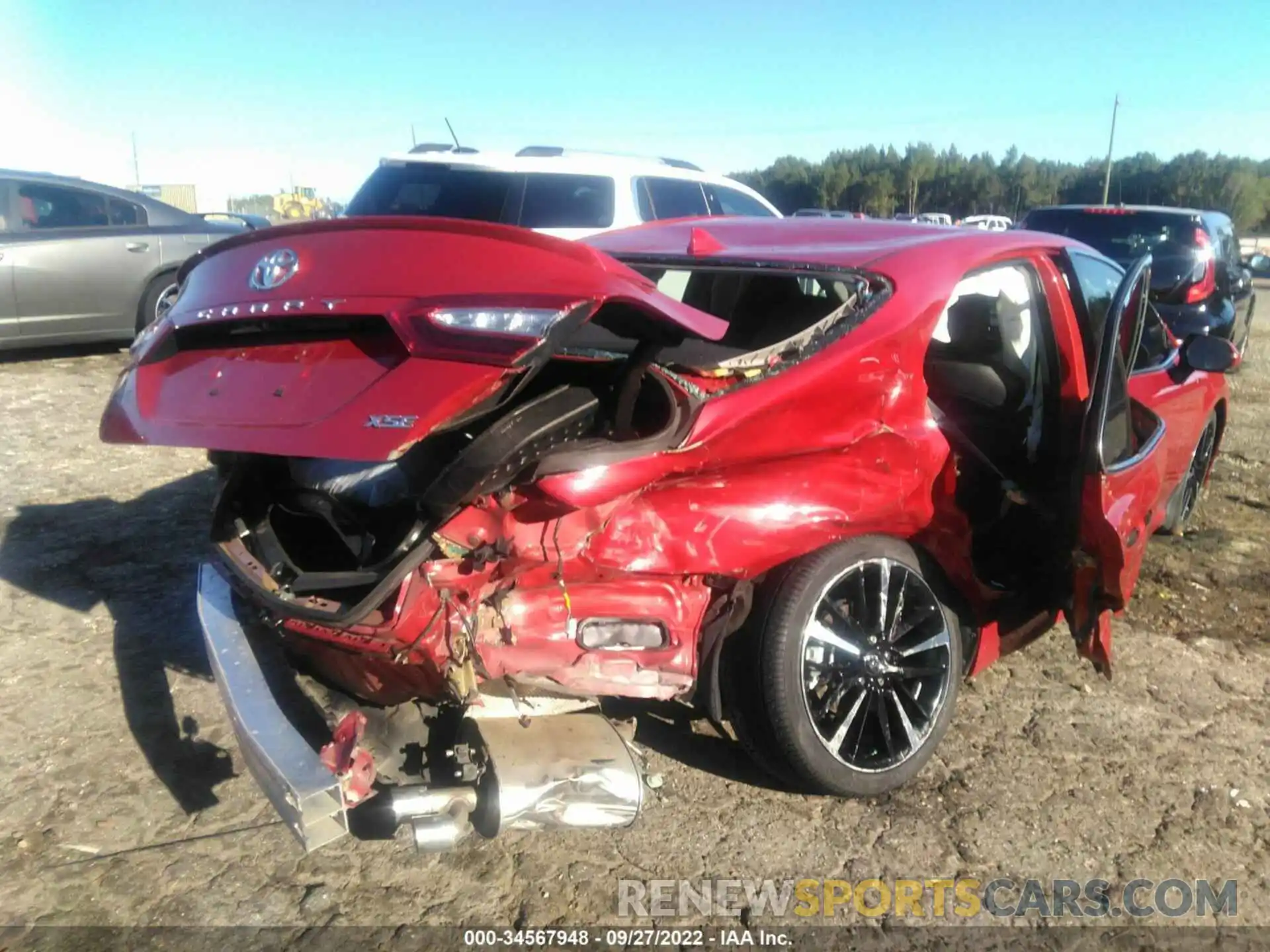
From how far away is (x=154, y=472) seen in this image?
6.01 meters

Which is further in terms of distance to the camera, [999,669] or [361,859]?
[999,669]

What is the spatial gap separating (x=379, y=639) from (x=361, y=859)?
75 cm

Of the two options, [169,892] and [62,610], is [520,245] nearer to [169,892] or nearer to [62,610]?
[169,892]

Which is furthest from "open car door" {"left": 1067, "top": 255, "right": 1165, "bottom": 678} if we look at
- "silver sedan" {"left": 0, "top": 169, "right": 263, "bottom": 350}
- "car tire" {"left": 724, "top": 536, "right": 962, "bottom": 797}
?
"silver sedan" {"left": 0, "top": 169, "right": 263, "bottom": 350}

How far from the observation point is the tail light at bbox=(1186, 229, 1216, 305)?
936 centimetres

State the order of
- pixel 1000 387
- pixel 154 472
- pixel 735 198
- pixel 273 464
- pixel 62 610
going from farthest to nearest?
pixel 735 198
pixel 154 472
pixel 62 610
pixel 1000 387
pixel 273 464

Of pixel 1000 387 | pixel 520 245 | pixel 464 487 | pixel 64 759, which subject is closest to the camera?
pixel 464 487

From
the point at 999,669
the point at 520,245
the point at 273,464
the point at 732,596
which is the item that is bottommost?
the point at 999,669

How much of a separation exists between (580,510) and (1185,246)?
936cm

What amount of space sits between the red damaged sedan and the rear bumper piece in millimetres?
10

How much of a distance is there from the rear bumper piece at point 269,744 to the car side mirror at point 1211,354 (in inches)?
142

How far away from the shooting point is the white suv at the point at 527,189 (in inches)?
325

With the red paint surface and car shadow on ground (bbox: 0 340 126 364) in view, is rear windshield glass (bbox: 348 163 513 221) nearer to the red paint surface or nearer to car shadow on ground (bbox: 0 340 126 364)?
car shadow on ground (bbox: 0 340 126 364)

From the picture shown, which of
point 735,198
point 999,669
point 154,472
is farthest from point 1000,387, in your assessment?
point 735,198
